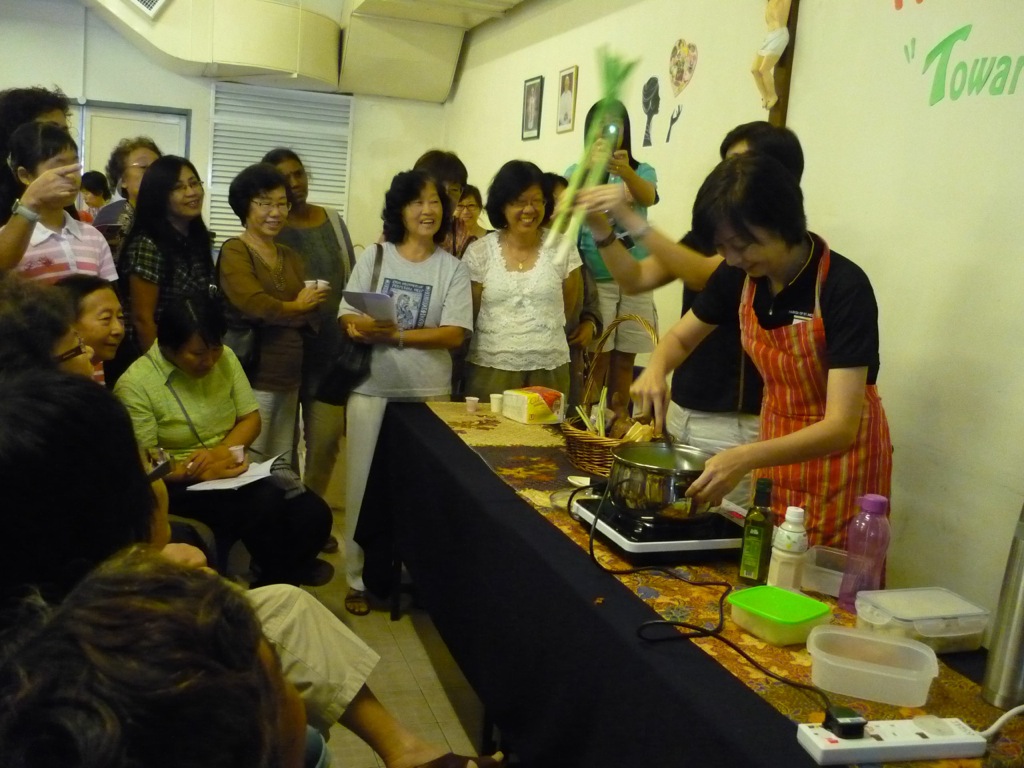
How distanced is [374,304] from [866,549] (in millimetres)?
1684

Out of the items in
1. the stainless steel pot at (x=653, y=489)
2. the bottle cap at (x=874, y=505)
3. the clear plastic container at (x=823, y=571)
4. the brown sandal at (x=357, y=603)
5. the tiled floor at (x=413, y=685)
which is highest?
the bottle cap at (x=874, y=505)

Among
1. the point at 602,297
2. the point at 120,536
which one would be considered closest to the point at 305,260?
the point at 602,297

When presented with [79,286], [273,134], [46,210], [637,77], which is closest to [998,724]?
[79,286]

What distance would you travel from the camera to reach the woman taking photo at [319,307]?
3.09m

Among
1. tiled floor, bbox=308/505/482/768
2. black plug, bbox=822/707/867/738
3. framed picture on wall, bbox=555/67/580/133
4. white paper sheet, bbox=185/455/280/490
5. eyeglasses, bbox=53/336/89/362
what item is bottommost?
tiled floor, bbox=308/505/482/768

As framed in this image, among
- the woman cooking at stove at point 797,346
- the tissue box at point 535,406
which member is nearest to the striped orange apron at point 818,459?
the woman cooking at stove at point 797,346

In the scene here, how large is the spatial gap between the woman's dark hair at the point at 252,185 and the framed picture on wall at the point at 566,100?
70.9 inches

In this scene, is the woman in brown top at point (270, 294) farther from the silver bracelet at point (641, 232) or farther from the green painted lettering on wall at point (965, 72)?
the green painted lettering on wall at point (965, 72)

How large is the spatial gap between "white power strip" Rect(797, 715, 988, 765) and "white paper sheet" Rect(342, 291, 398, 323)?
1.87 m

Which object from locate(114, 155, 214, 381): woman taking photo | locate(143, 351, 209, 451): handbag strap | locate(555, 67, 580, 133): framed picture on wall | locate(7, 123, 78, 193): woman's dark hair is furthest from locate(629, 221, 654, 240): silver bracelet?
locate(555, 67, 580, 133): framed picture on wall

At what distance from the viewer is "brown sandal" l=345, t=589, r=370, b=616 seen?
282 cm

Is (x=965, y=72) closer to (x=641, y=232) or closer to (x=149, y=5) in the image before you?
(x=641, y=232)

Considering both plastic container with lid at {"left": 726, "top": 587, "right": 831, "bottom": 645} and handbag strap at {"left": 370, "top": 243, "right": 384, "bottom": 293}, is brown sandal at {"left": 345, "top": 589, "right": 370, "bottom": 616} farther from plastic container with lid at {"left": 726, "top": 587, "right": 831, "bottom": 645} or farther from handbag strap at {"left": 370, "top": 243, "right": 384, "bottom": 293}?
plastic container with lid at {"left": 726, "top": 587, "right": 831, "bottom": 645}

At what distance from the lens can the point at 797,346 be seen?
1.57 m
